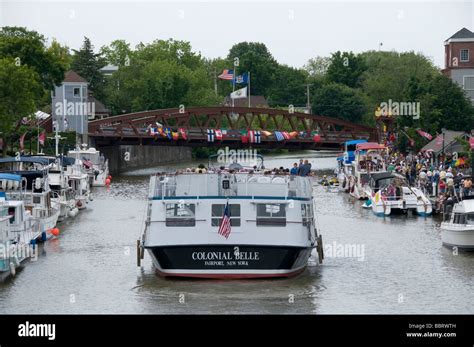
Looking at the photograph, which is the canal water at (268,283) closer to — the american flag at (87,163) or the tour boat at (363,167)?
the tour boat at (363,167)

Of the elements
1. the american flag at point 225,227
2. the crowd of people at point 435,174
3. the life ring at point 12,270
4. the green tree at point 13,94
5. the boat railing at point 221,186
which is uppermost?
the green tree at point 13,94

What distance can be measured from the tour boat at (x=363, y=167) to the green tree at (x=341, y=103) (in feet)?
219

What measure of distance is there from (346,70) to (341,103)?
57.2 ft

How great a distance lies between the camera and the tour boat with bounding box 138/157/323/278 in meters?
42.9

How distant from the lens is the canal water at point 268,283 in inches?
1586

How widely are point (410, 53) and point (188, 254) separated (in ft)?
417

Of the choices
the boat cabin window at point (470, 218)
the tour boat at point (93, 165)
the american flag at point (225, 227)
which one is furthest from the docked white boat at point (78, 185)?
the american flag at point (225, 227)

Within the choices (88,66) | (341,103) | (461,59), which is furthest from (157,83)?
(461,59)

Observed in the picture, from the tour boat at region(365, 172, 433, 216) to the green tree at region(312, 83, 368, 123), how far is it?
88.6 meters

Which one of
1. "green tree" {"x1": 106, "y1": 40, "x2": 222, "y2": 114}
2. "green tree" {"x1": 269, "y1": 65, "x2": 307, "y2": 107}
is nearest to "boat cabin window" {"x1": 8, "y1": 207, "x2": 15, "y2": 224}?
"green tree" {"x1": 106, "y1": 40, "x2": 222, "y2": 114}

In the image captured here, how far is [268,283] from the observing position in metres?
43.1

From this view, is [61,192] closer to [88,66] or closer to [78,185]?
[78,185]

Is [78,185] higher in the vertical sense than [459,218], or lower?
higher
